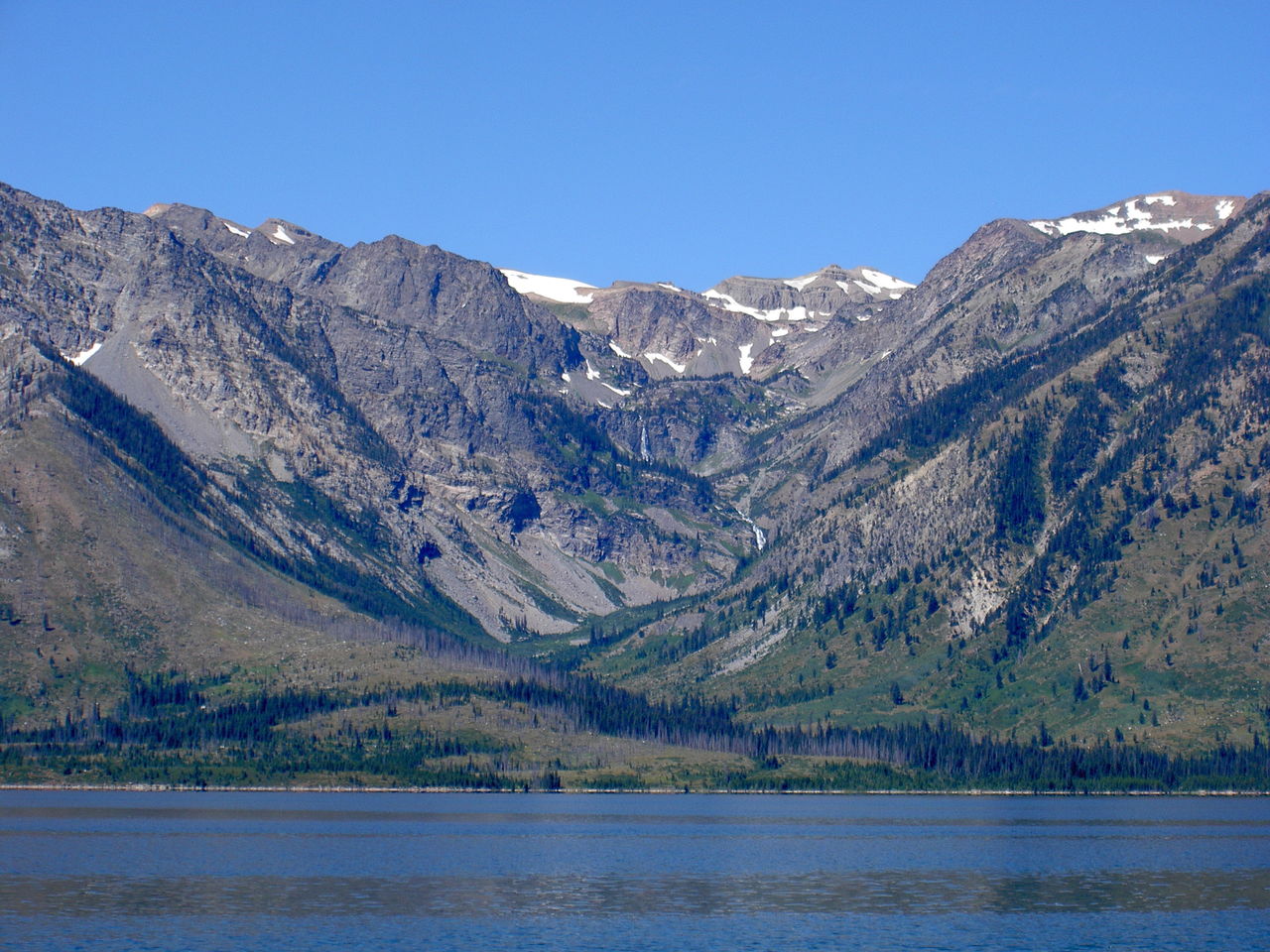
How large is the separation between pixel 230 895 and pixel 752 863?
61.5 metres

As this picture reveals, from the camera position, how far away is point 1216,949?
407 ft

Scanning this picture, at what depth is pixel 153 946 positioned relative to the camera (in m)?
118

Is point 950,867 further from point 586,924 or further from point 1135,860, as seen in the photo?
point 586,924

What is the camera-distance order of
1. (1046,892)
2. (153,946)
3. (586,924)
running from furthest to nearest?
(1046,892) → (586,924) → (153,946)

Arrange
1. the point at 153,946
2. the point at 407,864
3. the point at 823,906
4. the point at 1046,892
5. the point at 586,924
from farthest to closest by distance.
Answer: the point at 407,864
the point at 1046,892
the point at 823,906
the point at 586,924
the point at 153,946

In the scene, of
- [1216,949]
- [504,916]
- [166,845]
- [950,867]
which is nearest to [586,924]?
[504,916]

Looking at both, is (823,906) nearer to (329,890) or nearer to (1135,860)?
(329,890)

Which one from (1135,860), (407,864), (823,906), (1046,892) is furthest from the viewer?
(1135,860)

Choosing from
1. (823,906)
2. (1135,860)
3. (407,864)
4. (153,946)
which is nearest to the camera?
(153,946)

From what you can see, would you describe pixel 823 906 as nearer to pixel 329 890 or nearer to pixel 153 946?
pixel 329 890

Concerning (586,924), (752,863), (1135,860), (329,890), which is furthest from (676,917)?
(1135,860)

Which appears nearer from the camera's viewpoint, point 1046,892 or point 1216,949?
point 1216,949

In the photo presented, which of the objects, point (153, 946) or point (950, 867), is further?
point (950, 867)

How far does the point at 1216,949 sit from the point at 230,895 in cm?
8062
